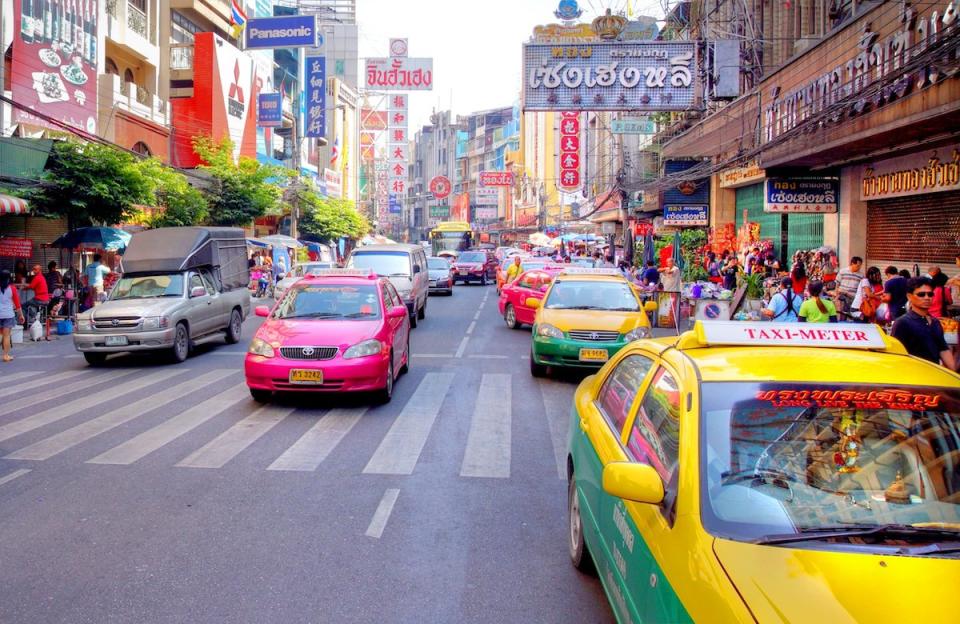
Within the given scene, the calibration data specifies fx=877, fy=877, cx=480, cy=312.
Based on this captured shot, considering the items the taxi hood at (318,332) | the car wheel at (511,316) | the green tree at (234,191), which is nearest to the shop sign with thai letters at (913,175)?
the car wheel at (511,316)

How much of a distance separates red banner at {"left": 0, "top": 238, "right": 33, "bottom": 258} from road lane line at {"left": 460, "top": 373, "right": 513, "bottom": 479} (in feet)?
46.2

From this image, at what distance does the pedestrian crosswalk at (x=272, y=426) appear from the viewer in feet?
27.0

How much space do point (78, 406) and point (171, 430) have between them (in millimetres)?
2235

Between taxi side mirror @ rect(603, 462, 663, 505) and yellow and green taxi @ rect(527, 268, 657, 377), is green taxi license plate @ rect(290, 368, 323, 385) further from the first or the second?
taxi side mirror @ rect(603, 462, 663, 505)

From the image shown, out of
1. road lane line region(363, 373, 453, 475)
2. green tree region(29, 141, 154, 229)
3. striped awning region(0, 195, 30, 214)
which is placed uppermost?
green tree region(29, 141, 154, 229)

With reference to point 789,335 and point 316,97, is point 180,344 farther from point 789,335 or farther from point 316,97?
point 316,97

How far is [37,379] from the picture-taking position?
13516 mm

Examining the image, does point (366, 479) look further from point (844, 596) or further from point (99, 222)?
point (99, 222)

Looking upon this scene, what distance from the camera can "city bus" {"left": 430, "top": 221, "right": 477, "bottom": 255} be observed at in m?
56.5

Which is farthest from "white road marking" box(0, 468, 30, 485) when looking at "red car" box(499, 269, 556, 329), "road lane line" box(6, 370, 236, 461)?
"red car" box(499, 269, 556, 329)

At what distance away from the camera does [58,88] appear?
2591cm

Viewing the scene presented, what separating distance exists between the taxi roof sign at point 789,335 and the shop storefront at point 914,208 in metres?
11.5

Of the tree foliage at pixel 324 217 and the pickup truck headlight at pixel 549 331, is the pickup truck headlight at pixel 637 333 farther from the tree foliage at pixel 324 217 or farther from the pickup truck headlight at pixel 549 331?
the tree foliage at pixel 324 217

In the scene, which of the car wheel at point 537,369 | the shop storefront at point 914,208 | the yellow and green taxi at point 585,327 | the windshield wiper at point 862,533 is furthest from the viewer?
the shop storefront at point 914,208
